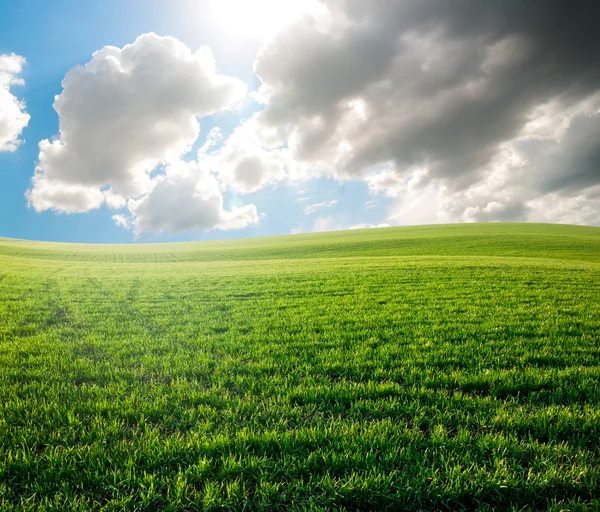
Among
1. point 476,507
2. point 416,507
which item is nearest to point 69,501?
point 416,507

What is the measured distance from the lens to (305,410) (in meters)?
4.94

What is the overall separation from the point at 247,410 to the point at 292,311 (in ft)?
22.1

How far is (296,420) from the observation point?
4.65 meters

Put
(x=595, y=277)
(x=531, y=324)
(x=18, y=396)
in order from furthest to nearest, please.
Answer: (x=595, y=277), (x=531, y=324), (x=18, y=396)

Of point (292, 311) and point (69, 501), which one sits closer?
point (69, 501)

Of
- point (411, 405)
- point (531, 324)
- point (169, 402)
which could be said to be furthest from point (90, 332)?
point (531, 324)

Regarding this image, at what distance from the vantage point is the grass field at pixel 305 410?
3426mm

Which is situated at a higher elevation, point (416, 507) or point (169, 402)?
point (169, 402)

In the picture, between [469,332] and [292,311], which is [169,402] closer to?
[292,311]

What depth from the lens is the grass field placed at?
11.2 feet

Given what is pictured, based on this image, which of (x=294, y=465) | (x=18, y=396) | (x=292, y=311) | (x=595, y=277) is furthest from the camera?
(x=595, y=277)

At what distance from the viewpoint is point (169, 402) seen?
5.14 meters

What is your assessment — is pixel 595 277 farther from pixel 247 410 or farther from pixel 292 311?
pixel 247 410

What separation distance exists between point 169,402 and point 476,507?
4.29 meters
